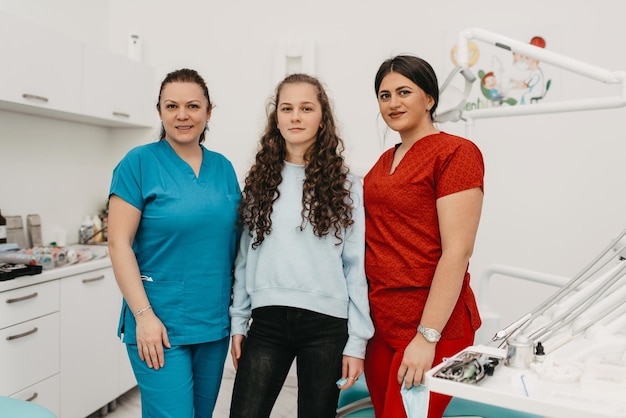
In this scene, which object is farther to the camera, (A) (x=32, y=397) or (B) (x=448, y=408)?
(A) (x=32, y=397)

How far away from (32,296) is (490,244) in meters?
2.01

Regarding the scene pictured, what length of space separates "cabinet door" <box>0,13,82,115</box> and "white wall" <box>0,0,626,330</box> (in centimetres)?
29

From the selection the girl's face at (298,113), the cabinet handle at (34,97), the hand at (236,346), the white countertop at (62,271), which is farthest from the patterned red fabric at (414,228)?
the cabinet handle at (34,97)

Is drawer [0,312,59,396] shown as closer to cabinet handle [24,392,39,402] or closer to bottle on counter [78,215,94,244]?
cabinet handle [24,392,39,402]

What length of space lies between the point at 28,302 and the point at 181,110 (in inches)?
43.8

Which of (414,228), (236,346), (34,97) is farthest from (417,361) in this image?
(34,97)

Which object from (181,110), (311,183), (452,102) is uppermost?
(452,102)

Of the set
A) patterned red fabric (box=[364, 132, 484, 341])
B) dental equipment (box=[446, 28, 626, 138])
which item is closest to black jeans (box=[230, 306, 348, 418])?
patterned red fabric (box=[364, 132, 484, 341])

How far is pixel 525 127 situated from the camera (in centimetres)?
250

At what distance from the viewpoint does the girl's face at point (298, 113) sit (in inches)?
53.3

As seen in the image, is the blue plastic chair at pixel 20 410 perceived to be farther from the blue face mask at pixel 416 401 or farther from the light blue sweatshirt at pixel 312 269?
the blue face mask at pixel 416 401

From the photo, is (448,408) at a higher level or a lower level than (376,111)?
lower

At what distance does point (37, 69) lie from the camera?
223cm

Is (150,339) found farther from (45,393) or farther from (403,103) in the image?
(45,393)
